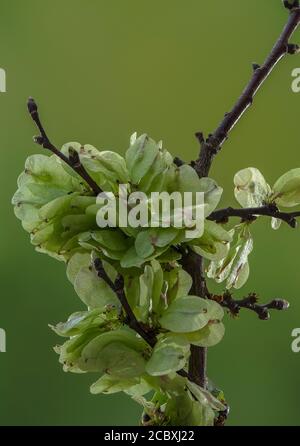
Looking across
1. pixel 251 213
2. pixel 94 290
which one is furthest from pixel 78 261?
pixel 251 213

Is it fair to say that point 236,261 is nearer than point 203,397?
No

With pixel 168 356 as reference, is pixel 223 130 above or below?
above

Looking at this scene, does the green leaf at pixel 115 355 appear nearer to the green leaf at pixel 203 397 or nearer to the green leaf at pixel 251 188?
the green leaf at pixel 203 397

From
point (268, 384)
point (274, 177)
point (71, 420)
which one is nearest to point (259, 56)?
point (274, 177)

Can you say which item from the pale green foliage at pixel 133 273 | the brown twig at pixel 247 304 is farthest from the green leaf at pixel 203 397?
the brown twig at pixel 247 304

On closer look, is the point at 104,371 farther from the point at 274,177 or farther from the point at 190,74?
the point at 190,74

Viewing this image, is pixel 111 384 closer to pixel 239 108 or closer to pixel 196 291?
pixel 196 291
